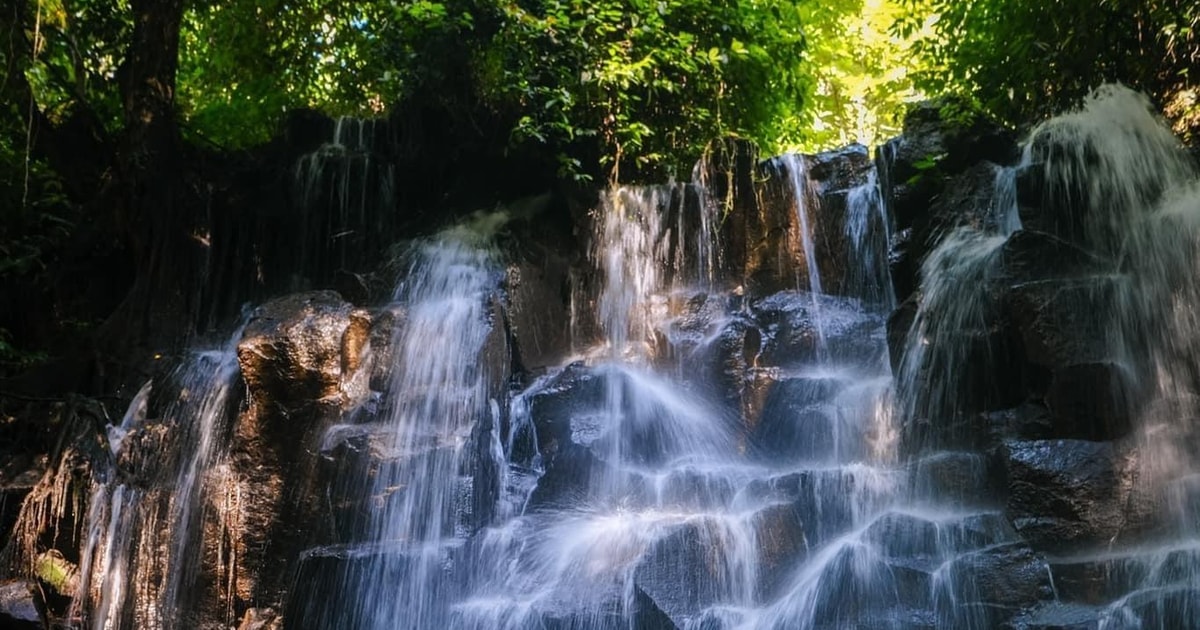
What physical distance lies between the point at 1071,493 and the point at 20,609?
689cm

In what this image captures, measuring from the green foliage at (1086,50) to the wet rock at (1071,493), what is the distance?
3504mm

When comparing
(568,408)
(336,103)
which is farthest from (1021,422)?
(336,103)

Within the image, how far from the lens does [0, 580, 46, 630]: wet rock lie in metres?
6.36

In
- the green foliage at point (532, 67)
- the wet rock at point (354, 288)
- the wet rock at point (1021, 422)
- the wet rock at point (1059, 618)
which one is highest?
the green foliage at point (532, 67)

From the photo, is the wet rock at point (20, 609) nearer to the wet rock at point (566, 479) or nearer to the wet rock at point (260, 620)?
the wet rock at point (260, 620)

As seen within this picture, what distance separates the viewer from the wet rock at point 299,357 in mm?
7082

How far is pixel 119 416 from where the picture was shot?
8125mm

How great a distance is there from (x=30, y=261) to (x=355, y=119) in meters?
3.68

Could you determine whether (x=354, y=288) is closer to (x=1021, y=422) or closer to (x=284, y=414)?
(x=284, y=414)

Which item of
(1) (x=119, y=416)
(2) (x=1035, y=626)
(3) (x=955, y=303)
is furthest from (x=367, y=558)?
(3) (x=955, y=303)

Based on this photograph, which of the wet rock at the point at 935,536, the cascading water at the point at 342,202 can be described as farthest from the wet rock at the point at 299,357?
the wet rock at the point at 935,536

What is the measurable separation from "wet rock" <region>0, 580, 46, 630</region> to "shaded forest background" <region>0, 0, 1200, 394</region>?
2.51 metres

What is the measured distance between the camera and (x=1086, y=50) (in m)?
7.61

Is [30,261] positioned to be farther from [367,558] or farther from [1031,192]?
[1031,192]
